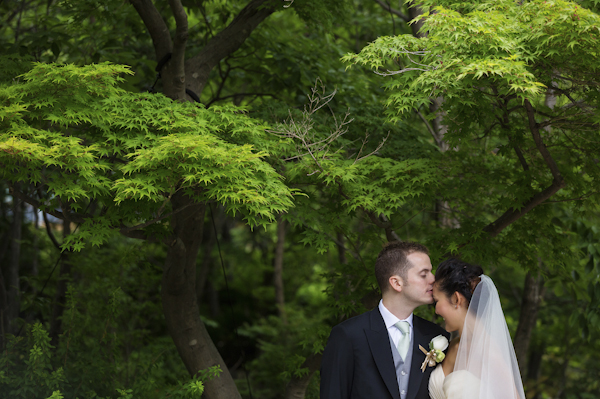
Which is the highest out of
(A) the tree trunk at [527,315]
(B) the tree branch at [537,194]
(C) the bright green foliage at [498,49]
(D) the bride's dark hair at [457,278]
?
(C) the bright green foliage at [498,49]

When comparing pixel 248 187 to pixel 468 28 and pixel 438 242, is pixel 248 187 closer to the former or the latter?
pixel 468 28

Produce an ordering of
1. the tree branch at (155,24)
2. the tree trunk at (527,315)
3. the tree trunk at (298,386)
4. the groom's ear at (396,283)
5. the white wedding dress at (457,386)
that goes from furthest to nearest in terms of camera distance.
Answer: the tree trunk at (527,315), the tree trunk at (298,386), the tree branch at (155,24), the groom's ear at (396,283), the white wedding dress at (457,386)

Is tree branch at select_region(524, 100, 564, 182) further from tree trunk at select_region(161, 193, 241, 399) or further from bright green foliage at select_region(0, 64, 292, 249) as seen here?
tree trunk at select_region(161, 193, 241, 399)

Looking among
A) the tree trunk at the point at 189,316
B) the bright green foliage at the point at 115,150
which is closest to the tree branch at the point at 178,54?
the bright green foliage at the point at 115,150

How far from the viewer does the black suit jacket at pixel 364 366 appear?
2.24 m

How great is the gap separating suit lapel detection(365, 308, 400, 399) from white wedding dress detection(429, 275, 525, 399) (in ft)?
0.77

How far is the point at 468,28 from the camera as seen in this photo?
122 inches

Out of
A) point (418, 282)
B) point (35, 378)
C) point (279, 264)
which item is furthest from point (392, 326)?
point (279, 264)

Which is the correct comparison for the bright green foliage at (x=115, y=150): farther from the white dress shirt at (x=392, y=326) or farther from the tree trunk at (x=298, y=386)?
the tree trunk at (x=298, y=386)

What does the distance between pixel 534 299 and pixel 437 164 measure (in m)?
3.95

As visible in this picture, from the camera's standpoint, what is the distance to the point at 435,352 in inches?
90.7

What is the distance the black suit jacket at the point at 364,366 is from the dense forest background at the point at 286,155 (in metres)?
1.08

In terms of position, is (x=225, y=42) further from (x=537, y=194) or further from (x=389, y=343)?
(x=389, y=343)

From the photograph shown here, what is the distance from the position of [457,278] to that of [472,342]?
296mm
